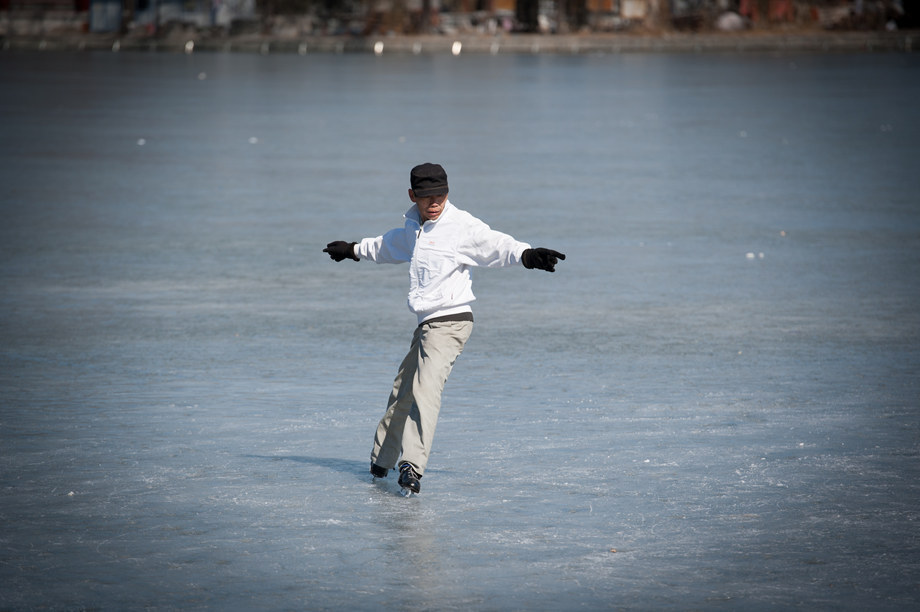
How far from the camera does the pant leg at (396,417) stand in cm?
585

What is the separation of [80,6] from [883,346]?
63945 millimetres

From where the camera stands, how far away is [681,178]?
1703cm

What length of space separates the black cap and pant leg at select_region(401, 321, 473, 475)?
0.54m

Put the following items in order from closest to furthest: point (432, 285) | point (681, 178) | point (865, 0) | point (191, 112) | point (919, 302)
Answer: point (432, 285)
point (919, 302)
point (681, 178)
point (191, 112)
point (865, 0)

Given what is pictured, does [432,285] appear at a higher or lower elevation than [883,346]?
higher

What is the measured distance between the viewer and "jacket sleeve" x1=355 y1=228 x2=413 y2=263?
5844 mm

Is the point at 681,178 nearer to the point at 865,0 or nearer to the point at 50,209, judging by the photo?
the point at 50,209

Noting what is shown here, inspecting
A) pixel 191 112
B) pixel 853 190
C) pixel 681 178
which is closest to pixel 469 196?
pixel 681 178

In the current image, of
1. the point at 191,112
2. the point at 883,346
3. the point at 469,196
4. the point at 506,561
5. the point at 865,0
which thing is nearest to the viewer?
the point at 506,561

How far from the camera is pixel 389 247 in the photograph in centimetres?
588

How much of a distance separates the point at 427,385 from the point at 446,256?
1.72 ft

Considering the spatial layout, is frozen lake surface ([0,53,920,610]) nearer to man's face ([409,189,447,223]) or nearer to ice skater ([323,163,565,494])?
ice skater ([323,163,565,494])

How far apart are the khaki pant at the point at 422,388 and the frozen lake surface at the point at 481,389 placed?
0.24 metres

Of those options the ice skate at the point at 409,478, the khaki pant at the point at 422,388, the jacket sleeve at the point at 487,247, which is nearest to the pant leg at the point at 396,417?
the khaki pant at the point at 422,388
